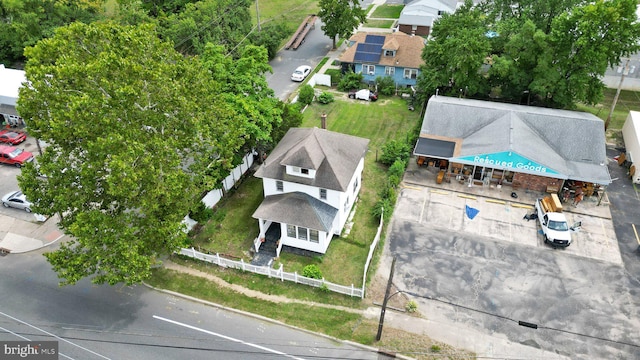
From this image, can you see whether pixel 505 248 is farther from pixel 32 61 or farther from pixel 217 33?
pixel 217 33

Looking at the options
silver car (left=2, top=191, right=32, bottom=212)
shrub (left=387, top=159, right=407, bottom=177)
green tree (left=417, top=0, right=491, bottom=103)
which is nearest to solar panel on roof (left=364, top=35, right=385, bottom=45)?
green tree (left=417, top=0, right=491, bottom=103)

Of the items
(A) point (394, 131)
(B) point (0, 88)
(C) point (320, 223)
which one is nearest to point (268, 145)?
(C) point (320, 223)

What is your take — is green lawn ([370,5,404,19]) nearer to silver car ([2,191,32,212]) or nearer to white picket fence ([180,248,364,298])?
white picket fence ([180,248,364,298])

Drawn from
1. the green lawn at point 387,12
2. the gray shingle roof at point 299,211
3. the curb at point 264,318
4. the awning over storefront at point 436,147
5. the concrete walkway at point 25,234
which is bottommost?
the curb at point 264,318

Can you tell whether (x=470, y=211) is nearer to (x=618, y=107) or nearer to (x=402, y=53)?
(x=402, y=53)

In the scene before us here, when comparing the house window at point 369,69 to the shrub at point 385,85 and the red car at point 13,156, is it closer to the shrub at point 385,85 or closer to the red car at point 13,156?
the shrub at point 385,85

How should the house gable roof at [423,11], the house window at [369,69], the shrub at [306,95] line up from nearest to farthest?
the shrub at [306,95]
the house window at [369,69]
the house gable roof at [423,11]

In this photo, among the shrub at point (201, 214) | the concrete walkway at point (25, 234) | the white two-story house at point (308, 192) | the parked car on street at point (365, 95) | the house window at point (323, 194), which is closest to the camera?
the white two-story house at point (308, 192)

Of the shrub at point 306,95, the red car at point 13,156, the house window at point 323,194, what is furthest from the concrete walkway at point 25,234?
the shrub at point 306,95
